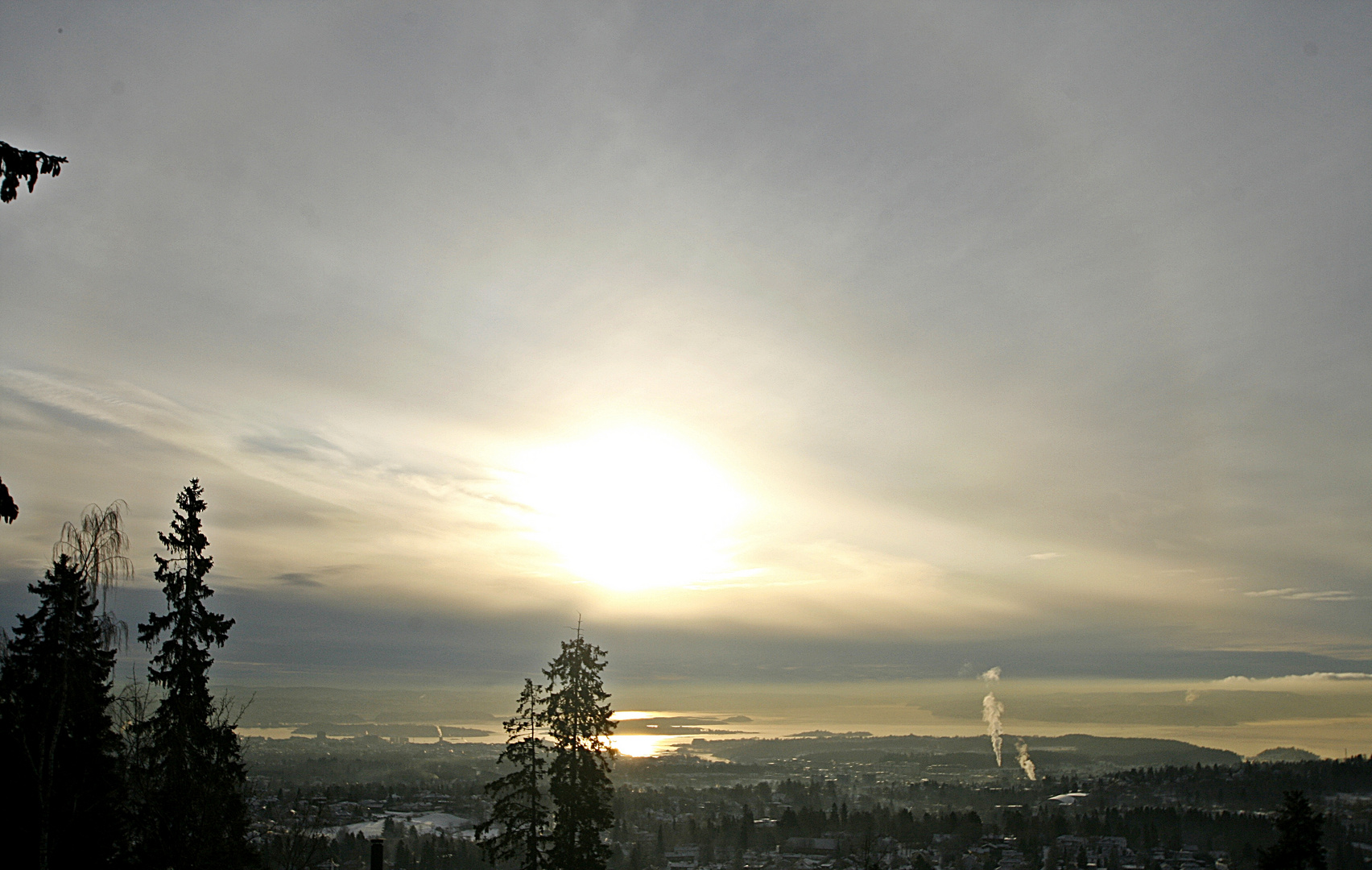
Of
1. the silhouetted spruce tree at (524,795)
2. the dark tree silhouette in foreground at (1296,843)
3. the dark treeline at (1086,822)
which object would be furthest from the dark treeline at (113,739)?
the dark treeline at (1086,822)

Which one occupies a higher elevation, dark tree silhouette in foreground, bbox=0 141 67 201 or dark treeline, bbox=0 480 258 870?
dark tree silhouette in foreground, bbox=0 141 67 201

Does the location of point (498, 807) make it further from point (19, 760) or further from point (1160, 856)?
point (1160, 856)

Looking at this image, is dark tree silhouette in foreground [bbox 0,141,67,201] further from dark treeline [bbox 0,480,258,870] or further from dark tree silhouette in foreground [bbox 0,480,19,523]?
dark treeline [bbox 0,480,258,870]

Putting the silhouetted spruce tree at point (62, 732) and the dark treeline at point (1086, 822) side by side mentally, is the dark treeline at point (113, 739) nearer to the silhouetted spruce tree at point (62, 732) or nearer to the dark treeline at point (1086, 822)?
the silhouetted spruce tree at point (62, 732)

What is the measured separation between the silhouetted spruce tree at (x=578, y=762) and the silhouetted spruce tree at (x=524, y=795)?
52 cm

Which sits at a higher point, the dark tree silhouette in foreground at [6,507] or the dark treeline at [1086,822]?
the dark tree silhouette in foreground at [6,507]

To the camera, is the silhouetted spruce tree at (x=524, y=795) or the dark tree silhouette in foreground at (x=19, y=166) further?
the silhouetted spruce tree at (x=524, y=795)

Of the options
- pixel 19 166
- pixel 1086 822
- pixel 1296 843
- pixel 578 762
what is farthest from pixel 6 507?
pixel 1086 822

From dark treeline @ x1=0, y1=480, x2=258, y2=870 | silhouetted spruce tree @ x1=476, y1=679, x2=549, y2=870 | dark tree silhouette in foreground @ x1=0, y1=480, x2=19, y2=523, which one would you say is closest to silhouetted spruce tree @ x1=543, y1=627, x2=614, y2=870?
silhouetted spruce tree @ x1=476, y1=679, x2=549, y2=870

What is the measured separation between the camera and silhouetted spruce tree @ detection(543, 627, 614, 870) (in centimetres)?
3064

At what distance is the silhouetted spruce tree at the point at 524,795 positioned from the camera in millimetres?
30391

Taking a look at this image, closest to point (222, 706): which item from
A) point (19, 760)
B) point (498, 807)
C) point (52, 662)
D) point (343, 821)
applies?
point (19, 760)

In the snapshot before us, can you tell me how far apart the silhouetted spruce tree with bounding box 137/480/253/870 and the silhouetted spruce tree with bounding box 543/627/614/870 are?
32.7 ft

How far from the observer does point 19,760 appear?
999 inches
